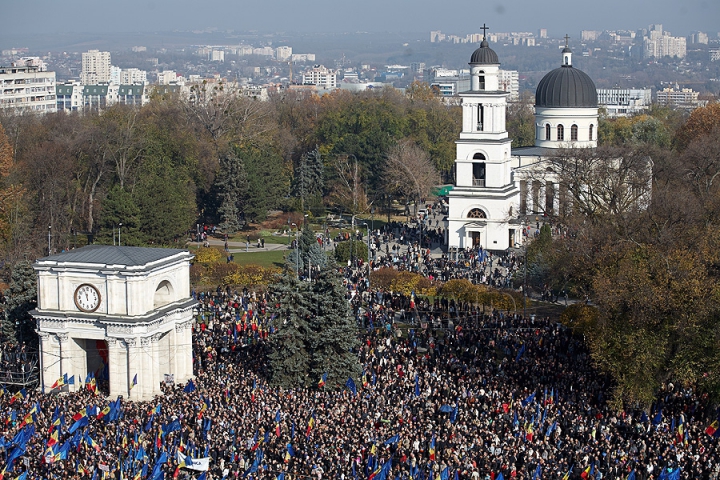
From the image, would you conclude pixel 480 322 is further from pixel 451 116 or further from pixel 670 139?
pixel 451 116

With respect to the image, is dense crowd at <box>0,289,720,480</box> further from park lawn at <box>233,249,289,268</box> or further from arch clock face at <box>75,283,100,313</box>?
park lawn at <box>233,249,289,268</box>

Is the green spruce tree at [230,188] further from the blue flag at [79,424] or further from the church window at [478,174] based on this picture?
the blue flag at [79,424]

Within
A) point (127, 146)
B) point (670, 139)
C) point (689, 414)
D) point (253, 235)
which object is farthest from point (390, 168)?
point (689, 414)

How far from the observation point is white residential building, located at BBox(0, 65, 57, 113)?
141m

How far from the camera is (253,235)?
233 feet

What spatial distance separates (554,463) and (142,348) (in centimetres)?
1418

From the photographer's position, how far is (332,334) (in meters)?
37.5

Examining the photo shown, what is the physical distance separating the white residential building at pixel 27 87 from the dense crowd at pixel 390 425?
353 ft

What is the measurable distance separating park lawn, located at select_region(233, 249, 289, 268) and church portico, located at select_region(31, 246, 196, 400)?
2068 centimetres

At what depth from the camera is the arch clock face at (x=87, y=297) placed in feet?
124

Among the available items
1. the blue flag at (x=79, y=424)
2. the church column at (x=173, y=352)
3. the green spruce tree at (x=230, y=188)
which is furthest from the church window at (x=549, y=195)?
the blue flag at (x=79, y=424)

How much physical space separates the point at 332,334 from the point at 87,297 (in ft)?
26.1

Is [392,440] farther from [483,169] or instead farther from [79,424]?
[483,169]

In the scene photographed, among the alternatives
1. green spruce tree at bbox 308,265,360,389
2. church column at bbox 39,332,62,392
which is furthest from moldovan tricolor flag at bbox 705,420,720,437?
church column at bbox 39,332,62,392
